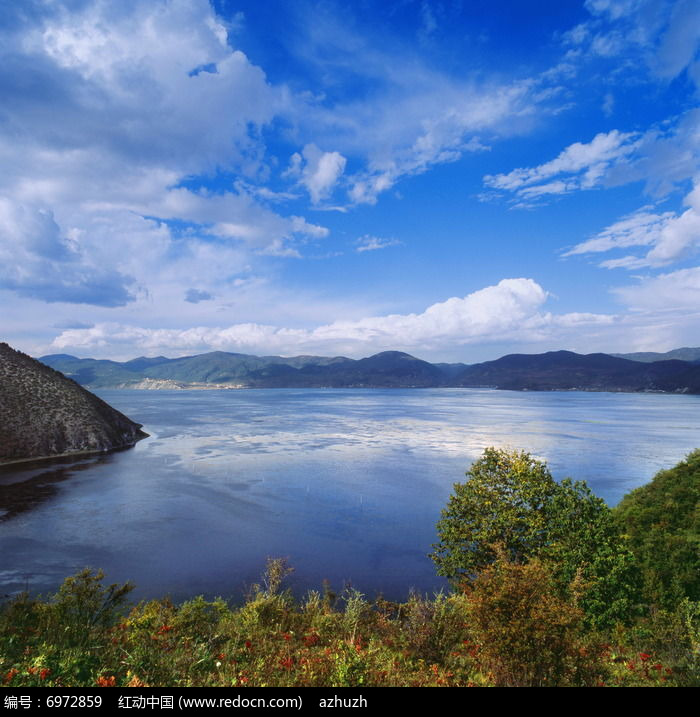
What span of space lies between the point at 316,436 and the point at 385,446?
21.7 meters

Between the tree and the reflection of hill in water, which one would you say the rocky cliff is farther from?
the tree

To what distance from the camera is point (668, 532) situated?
28641 mm

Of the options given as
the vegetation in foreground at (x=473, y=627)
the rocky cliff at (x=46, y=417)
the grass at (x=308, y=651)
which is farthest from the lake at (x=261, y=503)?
the grass at (x=308, y=651)

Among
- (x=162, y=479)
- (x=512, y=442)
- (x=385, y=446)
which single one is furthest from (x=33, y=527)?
(x=512, y=442)

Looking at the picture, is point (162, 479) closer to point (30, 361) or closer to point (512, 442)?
point (30, 361)

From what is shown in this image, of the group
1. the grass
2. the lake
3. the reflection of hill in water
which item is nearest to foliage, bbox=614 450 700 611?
the grass

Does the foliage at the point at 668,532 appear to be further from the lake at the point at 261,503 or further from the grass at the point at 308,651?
the lake at the point at 261,503

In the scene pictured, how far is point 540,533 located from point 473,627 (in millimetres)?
14061

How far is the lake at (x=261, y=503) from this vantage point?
3178 cm

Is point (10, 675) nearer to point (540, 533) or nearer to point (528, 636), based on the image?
point (528, 636)

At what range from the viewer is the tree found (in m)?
20.0

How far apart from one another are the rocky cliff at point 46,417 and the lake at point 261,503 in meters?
6.36
